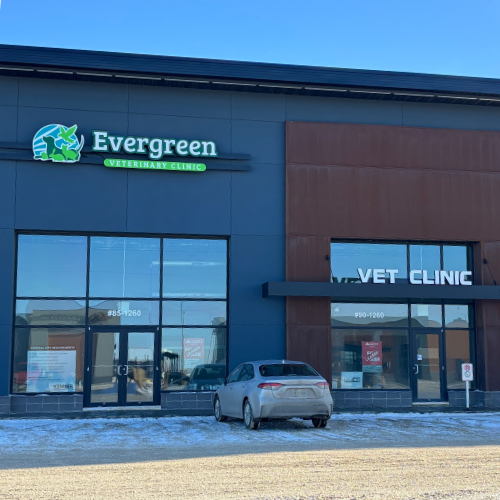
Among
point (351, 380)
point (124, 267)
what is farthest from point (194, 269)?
point (351, 380)

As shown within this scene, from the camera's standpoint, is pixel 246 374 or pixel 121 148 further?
pixel 121 148

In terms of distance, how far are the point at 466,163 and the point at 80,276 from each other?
11.9m

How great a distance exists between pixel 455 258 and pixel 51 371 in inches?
478

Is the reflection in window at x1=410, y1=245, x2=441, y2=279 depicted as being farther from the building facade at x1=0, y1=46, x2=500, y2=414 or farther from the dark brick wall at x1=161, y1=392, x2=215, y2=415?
the dark brick wall at x1=161, y1=392, x2=215, y2=415

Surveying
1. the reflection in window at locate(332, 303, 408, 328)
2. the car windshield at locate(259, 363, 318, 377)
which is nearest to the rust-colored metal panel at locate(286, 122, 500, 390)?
the reflection in window at locate(332, 303, 408, 328)

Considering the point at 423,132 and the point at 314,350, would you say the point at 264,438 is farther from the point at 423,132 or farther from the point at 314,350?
the point at 423,132

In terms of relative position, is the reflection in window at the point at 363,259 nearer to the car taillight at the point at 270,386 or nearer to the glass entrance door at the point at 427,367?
the glass entrance door at the point at 427,367

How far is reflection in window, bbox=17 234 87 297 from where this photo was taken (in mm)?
18281

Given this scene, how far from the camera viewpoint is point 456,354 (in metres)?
20.0

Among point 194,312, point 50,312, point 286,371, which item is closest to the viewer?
point 286,371

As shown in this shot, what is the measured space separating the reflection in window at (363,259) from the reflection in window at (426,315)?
40.1 inches

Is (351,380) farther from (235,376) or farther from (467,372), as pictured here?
(235,376)

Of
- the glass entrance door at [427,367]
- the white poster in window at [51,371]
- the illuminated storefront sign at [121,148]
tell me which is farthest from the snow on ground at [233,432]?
the illuminated storefront sign at [121,148]

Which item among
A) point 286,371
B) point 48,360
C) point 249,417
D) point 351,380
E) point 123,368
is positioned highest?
point 48,360
